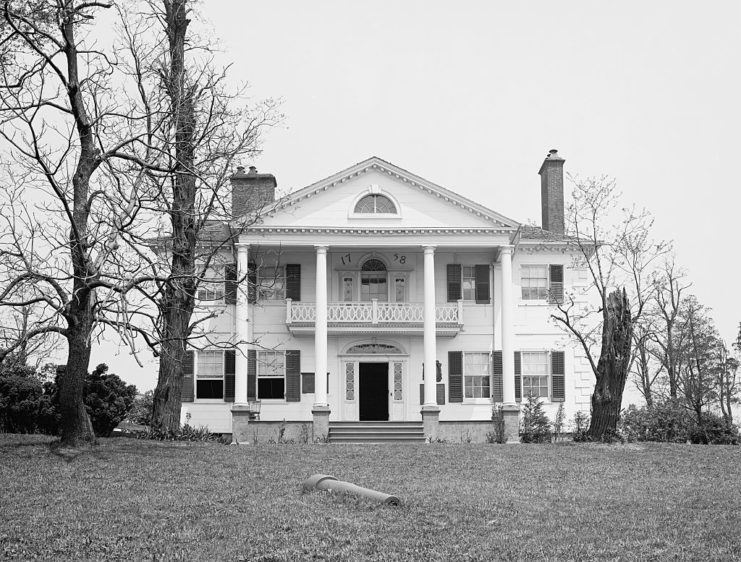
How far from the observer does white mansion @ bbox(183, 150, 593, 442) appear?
1214 inches

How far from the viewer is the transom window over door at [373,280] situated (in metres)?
33.3

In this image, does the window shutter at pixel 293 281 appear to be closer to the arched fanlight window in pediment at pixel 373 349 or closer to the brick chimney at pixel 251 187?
the arched fanlight window in pediment at pixel 373 349

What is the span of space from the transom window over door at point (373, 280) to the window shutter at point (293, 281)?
218cm

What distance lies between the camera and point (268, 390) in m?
32.5

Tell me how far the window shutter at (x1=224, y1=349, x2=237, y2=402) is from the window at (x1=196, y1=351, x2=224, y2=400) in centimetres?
24

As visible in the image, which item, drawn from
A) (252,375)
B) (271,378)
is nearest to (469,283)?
(271,378)

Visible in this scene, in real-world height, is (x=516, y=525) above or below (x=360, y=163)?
below

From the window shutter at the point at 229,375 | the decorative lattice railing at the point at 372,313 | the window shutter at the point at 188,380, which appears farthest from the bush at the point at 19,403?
the decorative lattice railing at the point at 372,313

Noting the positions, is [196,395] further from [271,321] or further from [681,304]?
[681,304]

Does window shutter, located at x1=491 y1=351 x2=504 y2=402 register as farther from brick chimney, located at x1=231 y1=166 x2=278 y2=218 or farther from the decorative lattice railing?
brick chimney, located at x1=231 y1=166 x2=278 y2=218

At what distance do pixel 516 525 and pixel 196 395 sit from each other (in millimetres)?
21004

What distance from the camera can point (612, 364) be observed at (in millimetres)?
25312

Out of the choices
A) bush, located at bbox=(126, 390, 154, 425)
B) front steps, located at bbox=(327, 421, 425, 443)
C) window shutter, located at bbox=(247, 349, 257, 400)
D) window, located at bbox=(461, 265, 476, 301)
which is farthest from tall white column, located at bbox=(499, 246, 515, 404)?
bush, located at bbox=(126, 390, 154, 425)

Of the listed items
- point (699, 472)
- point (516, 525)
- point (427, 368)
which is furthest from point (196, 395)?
point (516, 525)
